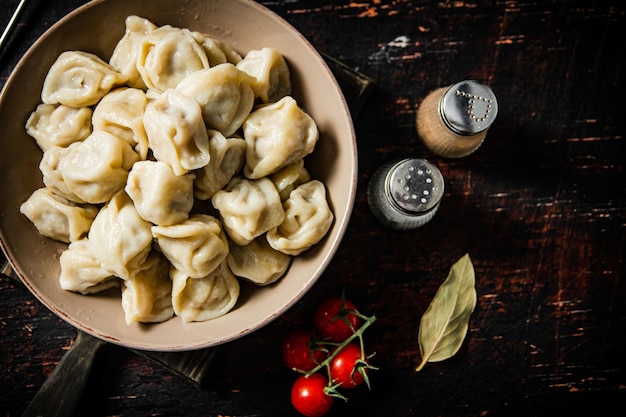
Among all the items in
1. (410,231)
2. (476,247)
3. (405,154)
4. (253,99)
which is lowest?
(476,247)

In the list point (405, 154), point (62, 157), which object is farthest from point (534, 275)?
point (62, 157)

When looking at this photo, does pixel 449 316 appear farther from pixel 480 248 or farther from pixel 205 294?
pixel 205 294

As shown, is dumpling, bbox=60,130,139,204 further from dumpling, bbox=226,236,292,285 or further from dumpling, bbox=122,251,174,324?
dumpling, bbox=226,236,292,285

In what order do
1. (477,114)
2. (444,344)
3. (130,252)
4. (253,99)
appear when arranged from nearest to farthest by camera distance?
(130,252)
(253,99)
(477,114)
(444,344)

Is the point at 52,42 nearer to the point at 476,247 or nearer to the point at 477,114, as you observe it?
the point at 477,114

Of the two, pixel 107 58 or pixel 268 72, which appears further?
pixel 107 58

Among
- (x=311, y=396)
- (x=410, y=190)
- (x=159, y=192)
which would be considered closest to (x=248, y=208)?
(x=159, y=192)

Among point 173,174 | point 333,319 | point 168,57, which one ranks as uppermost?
point 168,57

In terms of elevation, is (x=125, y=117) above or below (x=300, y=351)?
above
